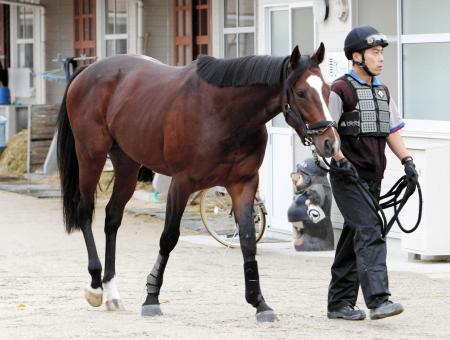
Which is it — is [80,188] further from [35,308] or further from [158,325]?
[158,325]

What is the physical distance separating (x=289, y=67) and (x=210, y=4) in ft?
36.6

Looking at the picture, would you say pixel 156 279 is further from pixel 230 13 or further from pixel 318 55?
pixel 230 13

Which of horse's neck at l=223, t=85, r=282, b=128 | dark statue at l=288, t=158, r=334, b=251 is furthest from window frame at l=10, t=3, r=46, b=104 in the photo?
horse's neck at l=223, t=85, r=282, b=128

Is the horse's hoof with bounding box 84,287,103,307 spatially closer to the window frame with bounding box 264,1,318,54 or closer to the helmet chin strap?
the helmet chin strap

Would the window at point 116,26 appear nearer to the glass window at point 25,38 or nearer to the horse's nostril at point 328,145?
the glass window at point 25,38

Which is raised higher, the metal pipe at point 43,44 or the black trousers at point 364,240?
the metal pipe at point 43,44

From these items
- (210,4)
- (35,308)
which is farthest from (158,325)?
(210,4)

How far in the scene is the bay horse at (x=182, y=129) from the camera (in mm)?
7957

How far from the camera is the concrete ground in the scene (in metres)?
7.96

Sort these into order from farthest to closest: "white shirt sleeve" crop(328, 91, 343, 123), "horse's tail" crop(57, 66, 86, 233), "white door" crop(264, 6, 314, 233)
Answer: "white door" crop(264, 6, 314, 233) < "horse's tail" crop(57, 66, 86, 233) < "white shirt sleeve" crop(328, 91, 343, 123)

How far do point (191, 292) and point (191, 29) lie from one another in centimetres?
1031

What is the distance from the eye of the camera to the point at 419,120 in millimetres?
12055

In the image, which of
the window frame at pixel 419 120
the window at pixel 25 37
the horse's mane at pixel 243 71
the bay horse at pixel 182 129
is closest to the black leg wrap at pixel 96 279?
the bay horse at pixel 182 129

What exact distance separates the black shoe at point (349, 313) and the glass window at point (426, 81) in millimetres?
4000
